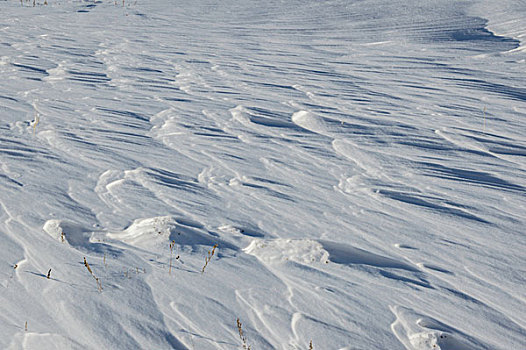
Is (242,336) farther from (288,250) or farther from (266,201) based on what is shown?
(266,201)

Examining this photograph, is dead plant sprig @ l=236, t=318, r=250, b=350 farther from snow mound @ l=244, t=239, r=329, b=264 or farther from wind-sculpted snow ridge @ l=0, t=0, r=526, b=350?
snow mound @ l=244, t=239, r=329, b=264

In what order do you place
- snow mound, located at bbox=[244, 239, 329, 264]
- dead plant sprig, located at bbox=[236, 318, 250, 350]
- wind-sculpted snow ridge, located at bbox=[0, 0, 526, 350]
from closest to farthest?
dead plant sprig, located at bbox=[236, 318, 250, 350] < wind-sculpted snow ridge, located at bbox=[0, 0, 526, 350] < snow mound, located at bbox=[244, 239, 329, 264]

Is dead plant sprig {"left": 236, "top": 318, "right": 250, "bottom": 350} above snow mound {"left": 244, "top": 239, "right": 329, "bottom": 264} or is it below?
below

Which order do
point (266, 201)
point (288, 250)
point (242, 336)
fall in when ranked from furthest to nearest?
point (266, 201)
point (288, 250)
point (242, 336)

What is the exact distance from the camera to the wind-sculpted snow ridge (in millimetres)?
1643

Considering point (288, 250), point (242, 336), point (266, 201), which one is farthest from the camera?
point (266, 201)

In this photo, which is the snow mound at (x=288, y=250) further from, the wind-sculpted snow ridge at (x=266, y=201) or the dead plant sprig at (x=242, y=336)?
the dead plant sprig at (x=242, y=336)

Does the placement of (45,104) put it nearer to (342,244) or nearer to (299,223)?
(299,223)

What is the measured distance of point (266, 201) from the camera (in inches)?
94.3

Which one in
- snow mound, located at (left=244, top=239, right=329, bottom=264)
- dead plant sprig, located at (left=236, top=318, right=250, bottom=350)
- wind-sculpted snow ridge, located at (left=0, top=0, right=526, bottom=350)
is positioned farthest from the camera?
snow mound, located at (left=244, top=239, right=329, bottom=264)

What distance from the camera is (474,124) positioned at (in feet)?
10.6

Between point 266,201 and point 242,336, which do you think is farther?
point 266,201

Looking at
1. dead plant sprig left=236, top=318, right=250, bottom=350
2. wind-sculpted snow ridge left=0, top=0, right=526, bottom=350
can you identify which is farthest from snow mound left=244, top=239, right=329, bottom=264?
dead plant sprig left=236, top=318, right=250, bottom=350

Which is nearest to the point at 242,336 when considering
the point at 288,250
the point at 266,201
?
the point at 288,250
